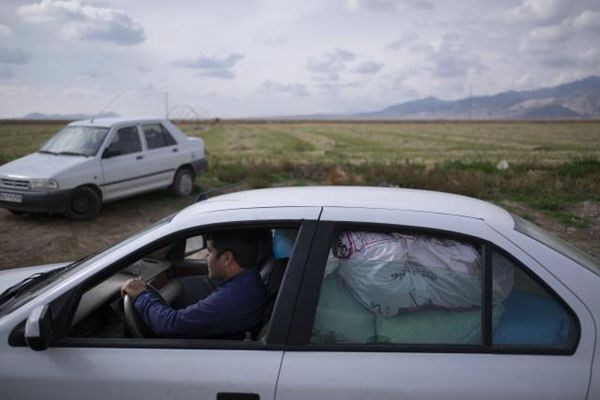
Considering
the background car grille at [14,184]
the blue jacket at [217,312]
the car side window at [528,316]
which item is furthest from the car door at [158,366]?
the background car grille at [14,184]

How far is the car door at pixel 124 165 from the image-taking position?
31.2ft

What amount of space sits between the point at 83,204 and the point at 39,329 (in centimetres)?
786

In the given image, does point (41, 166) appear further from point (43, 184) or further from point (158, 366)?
point (158, 366)

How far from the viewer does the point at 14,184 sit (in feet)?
28.8

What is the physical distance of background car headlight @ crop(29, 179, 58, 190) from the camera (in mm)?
8625

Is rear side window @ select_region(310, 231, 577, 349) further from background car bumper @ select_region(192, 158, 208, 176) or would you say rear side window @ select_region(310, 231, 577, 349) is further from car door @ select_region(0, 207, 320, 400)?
background car bumper @ select_region(192, 158, 208, 176)

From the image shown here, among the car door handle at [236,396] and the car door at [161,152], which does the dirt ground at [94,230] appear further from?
the car door handle at [236,396]

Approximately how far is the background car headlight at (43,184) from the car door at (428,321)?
7.85 meters

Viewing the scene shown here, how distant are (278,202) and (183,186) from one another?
9.50 m

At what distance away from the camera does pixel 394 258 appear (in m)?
2.12

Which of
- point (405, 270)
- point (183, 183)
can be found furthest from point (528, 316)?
point (183, 183)

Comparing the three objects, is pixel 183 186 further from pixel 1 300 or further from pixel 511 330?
pixel 511 330

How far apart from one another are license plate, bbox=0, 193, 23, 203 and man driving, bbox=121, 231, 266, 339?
7400 mm

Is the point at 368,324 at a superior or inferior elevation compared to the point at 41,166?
inferior
